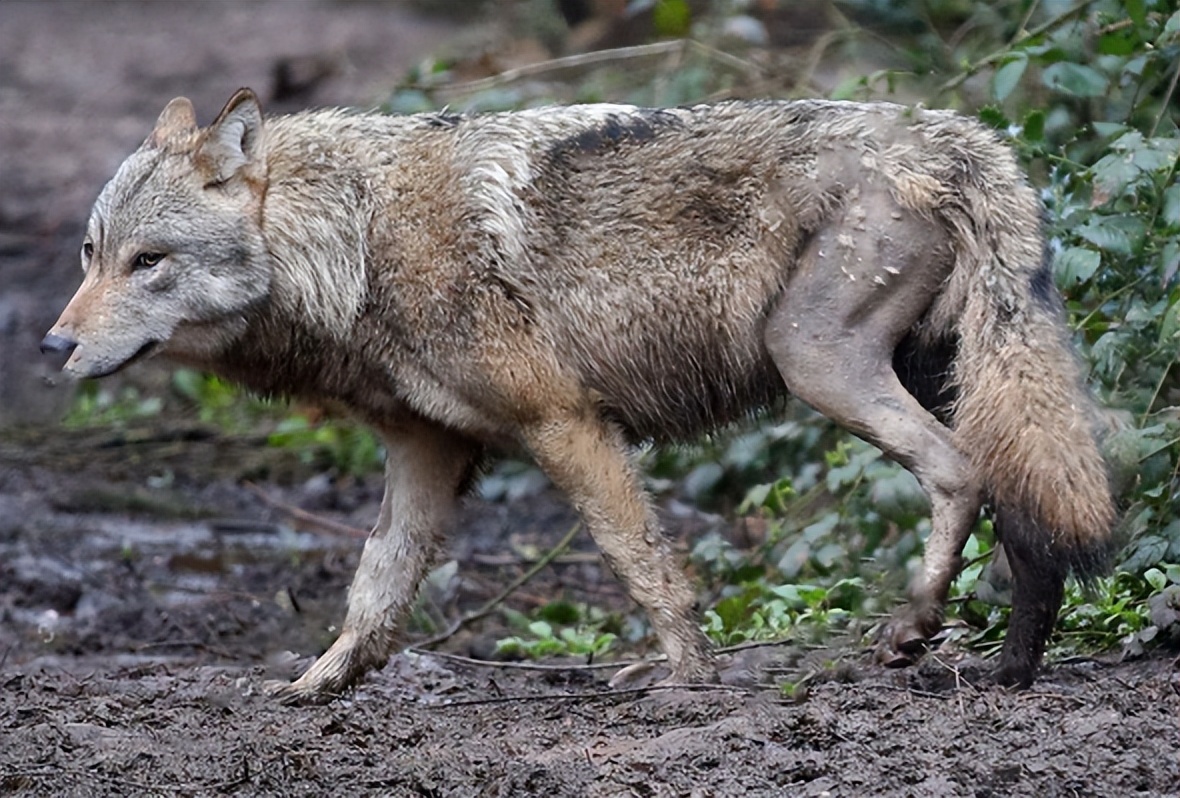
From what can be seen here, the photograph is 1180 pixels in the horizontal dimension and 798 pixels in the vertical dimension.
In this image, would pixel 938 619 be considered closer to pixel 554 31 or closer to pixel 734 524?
pixel 734 524

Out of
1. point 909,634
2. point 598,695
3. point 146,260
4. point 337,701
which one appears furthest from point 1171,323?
point 146,260

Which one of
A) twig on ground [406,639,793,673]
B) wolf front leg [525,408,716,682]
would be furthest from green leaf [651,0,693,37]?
wolf front leg [525,408,716,682]

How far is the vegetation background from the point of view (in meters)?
5.33

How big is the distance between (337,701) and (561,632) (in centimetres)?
179

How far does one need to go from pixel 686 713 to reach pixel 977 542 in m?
1.86

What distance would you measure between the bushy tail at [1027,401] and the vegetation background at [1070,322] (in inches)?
11.0

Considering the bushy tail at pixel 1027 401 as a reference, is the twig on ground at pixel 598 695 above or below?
below

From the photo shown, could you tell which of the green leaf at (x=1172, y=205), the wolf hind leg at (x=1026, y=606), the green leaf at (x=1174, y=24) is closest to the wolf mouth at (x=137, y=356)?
the wolf hind leg at (x=1026, y=606)

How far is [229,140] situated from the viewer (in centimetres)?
553

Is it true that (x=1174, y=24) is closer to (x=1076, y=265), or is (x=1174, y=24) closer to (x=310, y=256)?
(x=1076, y=265)

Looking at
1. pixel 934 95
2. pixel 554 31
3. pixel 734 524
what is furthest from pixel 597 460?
pixel 554 31

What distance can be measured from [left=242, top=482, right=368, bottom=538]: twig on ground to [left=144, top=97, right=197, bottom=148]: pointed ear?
353 centimetres

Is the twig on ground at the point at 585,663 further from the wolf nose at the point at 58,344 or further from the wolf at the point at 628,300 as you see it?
the wolf nose at the point at 58,344

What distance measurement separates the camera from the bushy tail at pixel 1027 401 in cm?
472
